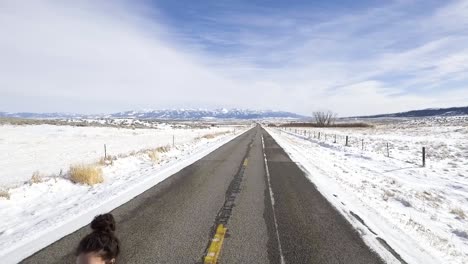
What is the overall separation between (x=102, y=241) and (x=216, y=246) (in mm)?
2997

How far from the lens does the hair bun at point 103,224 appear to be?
2418 mm

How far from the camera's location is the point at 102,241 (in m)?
2.41

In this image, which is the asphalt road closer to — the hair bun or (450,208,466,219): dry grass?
the hair bun

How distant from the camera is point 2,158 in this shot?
21.0 meters

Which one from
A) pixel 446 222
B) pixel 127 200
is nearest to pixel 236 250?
pixel 127 200

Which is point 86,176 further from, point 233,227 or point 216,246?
point 216,246

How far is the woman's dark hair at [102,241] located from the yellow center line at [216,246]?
237 cm

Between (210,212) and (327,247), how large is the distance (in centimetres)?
279

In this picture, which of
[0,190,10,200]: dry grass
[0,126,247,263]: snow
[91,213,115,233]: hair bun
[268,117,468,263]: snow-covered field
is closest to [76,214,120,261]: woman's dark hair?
[91,213,115,233]: hair bun

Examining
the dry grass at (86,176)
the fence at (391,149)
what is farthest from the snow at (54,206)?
the fence at (391,149)

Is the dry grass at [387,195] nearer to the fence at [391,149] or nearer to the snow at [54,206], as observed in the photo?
the snow at [54,206]

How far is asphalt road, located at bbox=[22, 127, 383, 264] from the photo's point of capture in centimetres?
483

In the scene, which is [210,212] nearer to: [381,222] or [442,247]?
[381,222]

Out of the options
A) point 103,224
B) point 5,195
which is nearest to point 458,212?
point 103,224
